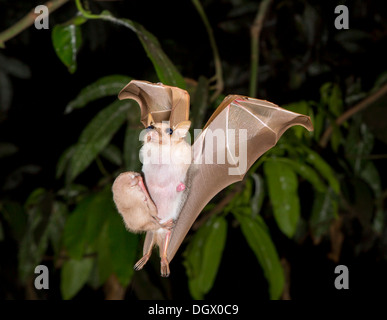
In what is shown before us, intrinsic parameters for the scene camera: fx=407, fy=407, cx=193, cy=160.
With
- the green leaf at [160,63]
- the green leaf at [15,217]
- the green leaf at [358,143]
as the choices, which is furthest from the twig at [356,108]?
the green leaf at [15,217]

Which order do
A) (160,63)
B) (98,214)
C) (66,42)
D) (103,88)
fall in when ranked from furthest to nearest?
(98,214) < (103,88) < (66,42) < (160,63)

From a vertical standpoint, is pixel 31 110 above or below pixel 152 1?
below

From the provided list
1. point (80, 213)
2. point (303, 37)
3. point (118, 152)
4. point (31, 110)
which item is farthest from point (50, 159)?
point (303, 37)

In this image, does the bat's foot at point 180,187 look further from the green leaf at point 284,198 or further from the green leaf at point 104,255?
the green leaf at point 104,255

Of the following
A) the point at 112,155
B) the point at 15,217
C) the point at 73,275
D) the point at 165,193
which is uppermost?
the point at 112,155

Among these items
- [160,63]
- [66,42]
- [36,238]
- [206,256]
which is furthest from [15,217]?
[160,63]

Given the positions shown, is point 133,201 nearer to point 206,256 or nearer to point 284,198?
point 284,198

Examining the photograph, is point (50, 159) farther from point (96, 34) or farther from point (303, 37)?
point (303, 37)

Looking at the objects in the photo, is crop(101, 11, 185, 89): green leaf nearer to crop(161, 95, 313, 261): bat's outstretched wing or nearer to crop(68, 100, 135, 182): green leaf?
crop(161, 95, 313, 261): bat's outstretched wing

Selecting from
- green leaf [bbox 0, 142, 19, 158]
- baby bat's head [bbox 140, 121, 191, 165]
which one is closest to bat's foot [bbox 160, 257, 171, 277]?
baby bat's head [bbox 140, 121, 191, 165]
